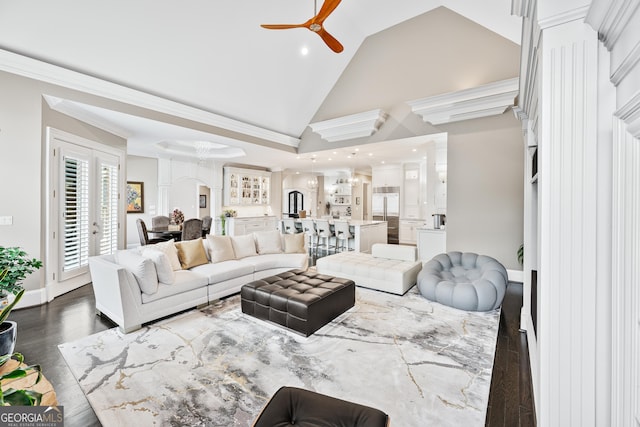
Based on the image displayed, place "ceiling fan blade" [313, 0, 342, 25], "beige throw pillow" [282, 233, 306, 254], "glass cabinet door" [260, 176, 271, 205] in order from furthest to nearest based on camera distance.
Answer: "glass cabinet door" [260, 176, 271, 205] → "beige throw pillow" [282, 233, 306, 254] → "ceiling fan blade" [313, 0, 342, 25]

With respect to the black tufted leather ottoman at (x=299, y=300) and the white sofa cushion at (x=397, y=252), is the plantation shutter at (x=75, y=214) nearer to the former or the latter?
the black tufted leather ottoman at (x=299, y=300)

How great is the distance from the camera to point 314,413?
131cm

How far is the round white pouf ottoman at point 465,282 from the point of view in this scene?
3455mm

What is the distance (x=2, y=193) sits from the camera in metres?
3.32

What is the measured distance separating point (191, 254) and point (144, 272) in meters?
1.03

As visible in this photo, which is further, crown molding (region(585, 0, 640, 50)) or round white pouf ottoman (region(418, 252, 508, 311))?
round white pouf ottoman (region(418, 252, 508, 311))

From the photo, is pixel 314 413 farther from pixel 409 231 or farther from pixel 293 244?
pixel 409 231

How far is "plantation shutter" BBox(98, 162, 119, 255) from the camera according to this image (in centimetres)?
493

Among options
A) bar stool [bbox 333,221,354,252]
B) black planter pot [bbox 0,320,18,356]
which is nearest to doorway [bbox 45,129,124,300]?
black planter pot [bbox 0,320,18,356]

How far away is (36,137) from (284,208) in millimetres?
8043

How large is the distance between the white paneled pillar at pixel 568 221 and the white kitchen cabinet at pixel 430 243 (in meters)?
4.52

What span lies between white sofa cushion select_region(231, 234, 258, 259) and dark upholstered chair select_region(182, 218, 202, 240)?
1.76 metres

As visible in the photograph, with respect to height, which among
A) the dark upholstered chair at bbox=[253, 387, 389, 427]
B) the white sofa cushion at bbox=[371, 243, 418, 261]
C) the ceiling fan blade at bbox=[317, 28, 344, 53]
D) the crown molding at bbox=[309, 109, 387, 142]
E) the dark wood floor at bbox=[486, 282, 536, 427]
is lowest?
the dark wood floor at bbox=[486, 282, 536, 427]

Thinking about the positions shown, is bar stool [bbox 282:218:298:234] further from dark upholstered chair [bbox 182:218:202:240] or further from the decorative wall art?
the decorative wall art
